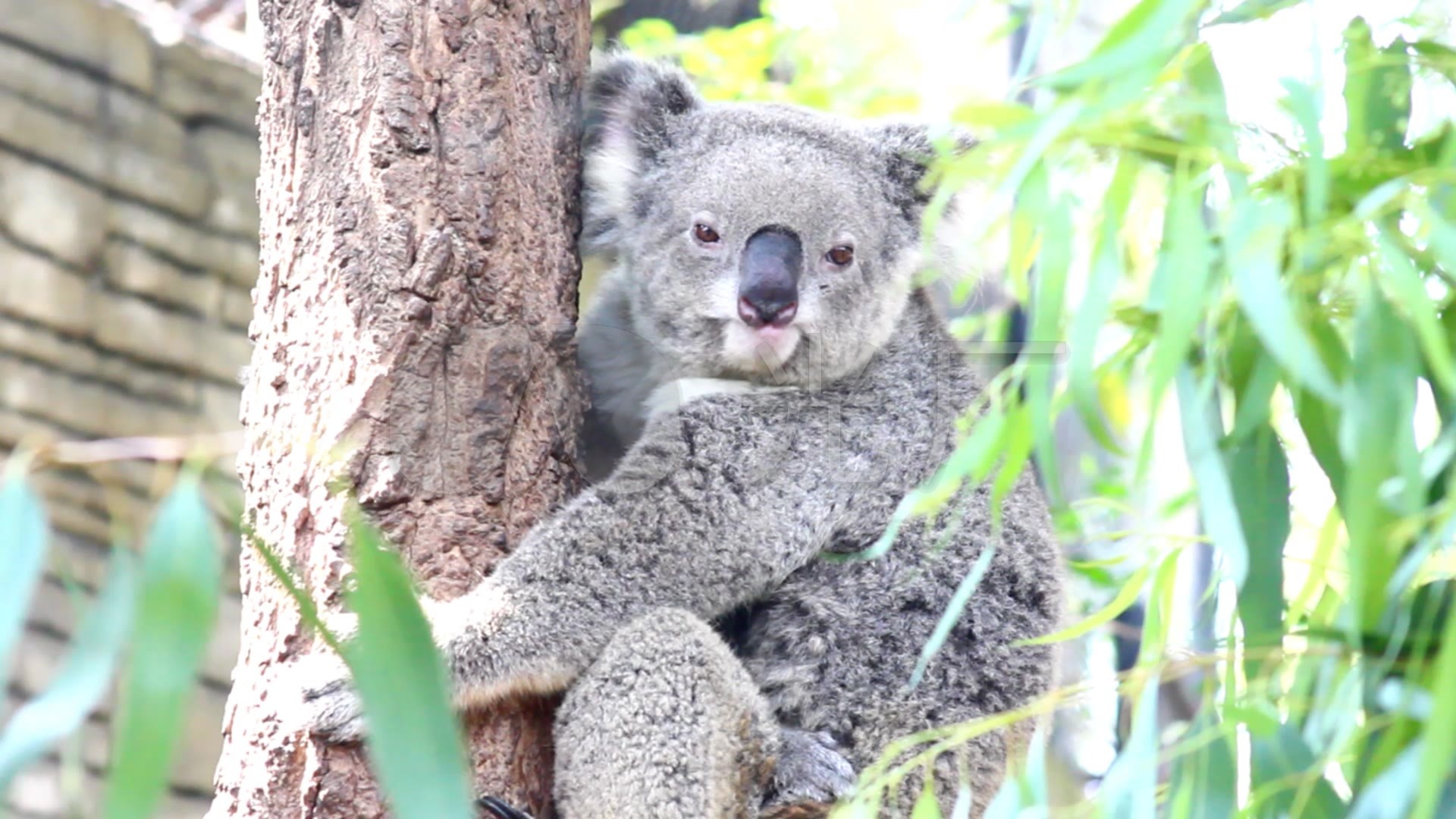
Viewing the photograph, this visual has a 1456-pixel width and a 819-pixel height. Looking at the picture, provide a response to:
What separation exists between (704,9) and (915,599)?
4.23 metres

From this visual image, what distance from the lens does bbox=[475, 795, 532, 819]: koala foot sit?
2.35 m

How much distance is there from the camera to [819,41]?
5.83 metres

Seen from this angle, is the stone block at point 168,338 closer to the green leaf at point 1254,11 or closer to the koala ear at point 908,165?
the koala ear at point 908,165

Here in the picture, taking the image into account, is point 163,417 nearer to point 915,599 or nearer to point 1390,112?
point 915,599

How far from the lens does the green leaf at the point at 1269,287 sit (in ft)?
4.81

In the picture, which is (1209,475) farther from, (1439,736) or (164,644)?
(164,644)

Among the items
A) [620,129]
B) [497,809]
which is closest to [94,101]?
[620,129]

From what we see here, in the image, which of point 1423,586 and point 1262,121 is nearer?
point 1423,586

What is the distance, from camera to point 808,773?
103 inches

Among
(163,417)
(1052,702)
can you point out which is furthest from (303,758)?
(163,417)

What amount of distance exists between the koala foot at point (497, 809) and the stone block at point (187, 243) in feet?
16.0

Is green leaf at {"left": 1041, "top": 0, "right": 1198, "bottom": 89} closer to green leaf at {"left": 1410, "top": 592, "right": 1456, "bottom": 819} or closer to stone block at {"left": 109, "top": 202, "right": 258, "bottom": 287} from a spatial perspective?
green leaf at {"left": 1410, "top": 592, "right": 1456, "bottom": 819}

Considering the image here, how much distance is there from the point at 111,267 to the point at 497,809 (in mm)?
4861

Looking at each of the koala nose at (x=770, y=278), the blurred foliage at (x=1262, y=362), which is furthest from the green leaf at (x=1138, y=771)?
the koala nose at (x=770, y=278)
